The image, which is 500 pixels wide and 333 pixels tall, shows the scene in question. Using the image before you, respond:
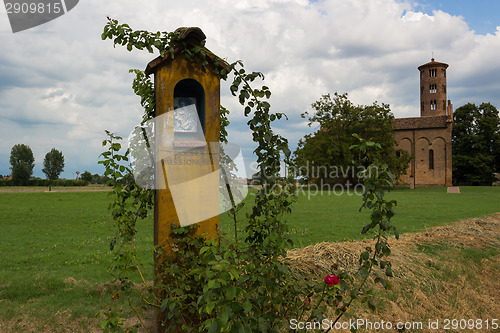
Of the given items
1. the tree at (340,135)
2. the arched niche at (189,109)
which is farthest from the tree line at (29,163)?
the arched niche at (189,109)

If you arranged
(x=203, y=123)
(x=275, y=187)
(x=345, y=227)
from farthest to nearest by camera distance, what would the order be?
(x=345, y=227) → (x=203, y=123) → (x=275, y=187)

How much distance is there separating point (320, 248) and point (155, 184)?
10.8 ft

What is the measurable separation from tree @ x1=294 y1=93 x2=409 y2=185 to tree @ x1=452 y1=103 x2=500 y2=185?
56.1ft

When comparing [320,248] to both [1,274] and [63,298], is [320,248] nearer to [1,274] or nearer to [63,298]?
[63,298]

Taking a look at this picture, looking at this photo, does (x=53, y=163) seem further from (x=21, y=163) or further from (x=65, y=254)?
(x=65, y=254)

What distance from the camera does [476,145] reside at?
56.7 m

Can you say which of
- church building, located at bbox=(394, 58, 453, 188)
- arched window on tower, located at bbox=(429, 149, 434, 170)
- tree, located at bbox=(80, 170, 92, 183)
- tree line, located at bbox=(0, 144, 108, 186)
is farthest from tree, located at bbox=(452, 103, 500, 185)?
tree line, located at bbox=(0, 144, 108, 186)

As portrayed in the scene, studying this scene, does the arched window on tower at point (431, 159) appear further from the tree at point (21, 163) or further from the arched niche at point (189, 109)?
the tree at point (21, 163)

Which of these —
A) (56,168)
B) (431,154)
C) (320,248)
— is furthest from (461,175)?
(56,168)

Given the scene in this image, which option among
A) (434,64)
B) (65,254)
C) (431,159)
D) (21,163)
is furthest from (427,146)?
(21,163)

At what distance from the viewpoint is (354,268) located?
5.14 meters

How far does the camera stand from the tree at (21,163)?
2827 inches

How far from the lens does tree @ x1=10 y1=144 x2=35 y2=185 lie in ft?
236

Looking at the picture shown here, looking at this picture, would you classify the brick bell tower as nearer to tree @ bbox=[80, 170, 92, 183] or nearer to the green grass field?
the green grass field
